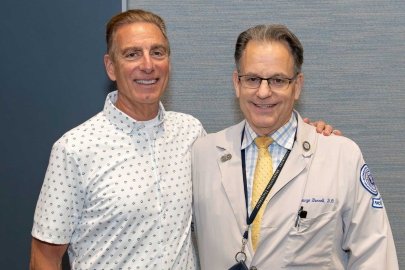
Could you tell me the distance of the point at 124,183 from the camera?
2.05m

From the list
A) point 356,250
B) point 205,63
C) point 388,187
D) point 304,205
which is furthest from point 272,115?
point 388,187

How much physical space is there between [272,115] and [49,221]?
33.5 inches

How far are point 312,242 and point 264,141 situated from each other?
40cm

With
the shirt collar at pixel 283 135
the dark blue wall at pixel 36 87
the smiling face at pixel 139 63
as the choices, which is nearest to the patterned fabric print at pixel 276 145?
the shirt collar at pixel 283 135

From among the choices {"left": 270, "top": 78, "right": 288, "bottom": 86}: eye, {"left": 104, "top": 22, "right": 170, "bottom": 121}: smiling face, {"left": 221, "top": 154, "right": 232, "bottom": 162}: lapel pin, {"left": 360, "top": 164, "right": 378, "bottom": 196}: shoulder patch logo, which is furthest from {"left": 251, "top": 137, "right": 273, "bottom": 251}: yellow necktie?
{"left": 104, "top": 22, "right": 170, "bottom": 121}: smiling face

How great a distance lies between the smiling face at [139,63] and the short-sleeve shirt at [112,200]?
84 millimetres

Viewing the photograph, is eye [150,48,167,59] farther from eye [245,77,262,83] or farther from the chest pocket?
the chest pocket

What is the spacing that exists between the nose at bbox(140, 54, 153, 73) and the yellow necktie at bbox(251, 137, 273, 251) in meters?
0.47

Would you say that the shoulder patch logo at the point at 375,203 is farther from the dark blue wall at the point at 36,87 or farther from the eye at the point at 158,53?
the dark blue wall at the point at 36,87

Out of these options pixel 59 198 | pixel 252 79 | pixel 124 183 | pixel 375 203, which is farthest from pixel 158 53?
pixel 375 203

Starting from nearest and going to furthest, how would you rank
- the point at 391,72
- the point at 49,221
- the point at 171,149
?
the point at 49,221, the point at 171,149, the point at 391,72

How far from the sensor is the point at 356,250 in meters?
2.08

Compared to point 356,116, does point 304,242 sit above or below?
below

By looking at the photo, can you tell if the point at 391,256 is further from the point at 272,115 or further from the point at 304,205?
the point at 272,115
